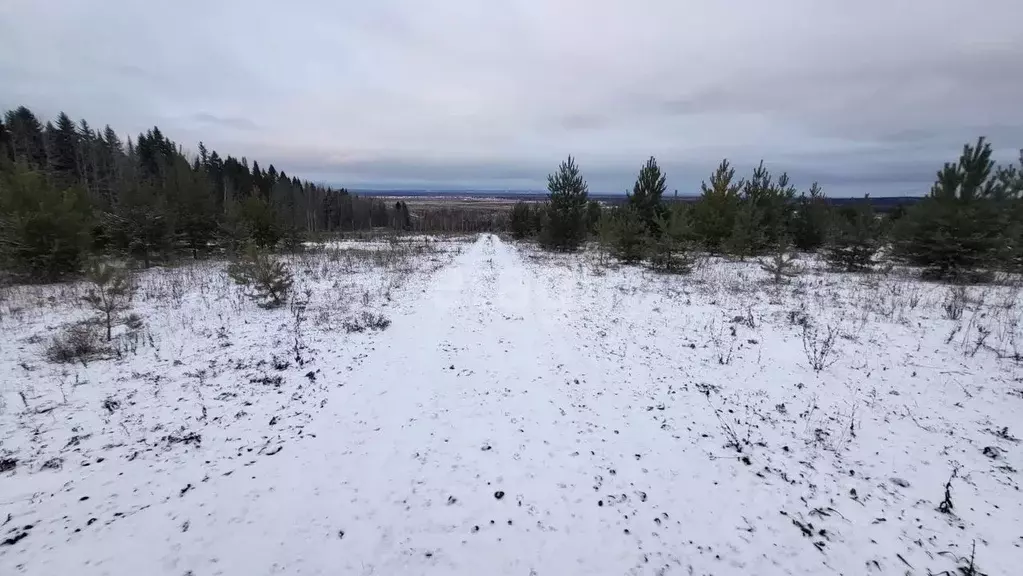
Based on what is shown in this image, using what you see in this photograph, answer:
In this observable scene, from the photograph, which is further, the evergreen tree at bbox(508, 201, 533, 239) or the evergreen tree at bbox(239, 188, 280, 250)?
the evergreen tree at bbox(508, 201, 533, 239)

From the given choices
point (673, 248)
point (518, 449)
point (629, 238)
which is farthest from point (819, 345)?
point (629, 238)

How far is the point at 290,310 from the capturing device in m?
10.9

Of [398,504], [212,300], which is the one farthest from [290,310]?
[398,504]

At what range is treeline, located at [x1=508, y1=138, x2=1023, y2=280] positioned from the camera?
1303cm

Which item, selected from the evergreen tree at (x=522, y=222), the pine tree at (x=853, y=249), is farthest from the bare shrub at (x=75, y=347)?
the evergreen tree at (x=522, y=222)

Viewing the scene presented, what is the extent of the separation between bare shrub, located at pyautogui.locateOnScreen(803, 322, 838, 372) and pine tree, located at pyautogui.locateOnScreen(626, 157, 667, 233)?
14.0 metres

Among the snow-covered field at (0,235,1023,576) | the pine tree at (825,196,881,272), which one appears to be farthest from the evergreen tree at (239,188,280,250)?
the pine tree at (825,196,881,272)

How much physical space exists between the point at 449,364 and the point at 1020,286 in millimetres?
18403

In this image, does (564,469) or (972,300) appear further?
(972,300)

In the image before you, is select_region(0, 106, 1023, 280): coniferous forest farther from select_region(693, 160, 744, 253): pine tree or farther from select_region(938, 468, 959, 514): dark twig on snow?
select_region(938, 468, 959, 514): dark twig on snow

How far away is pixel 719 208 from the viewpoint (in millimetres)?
22094

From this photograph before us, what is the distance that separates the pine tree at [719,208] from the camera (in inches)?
862

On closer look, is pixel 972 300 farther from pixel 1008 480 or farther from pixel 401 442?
pixel 401 442

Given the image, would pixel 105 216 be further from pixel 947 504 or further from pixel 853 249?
pixel 853 249
